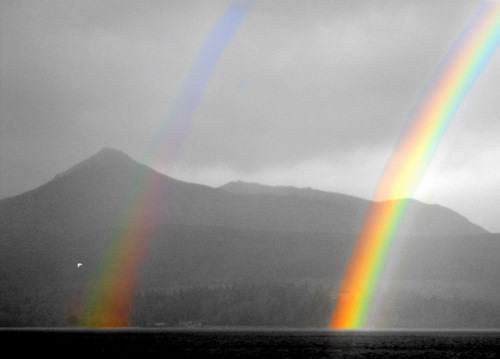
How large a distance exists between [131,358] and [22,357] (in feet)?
61.1

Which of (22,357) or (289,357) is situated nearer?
(22,357)

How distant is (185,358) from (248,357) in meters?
11.4

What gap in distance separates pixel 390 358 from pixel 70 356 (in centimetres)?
5965

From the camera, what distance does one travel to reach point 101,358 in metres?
127

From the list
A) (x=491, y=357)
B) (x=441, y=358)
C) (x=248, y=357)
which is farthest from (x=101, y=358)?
(x=491, y=357)

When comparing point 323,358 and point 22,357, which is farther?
point 323,358

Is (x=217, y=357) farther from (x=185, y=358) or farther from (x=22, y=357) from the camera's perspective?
(x=22, y=357)

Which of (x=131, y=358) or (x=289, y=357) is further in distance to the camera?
(x=289, y=357)

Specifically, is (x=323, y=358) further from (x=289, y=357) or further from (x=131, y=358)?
(x=131, y=358)

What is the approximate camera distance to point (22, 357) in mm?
125438

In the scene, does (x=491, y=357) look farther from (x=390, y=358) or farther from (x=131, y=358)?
(x=131, y=358)

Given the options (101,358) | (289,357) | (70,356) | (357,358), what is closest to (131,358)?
(101,358)

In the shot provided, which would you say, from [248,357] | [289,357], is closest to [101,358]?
[248,357]

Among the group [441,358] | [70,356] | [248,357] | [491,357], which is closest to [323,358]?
[248,357]
